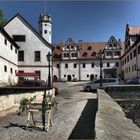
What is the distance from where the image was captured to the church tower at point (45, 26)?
6412cm

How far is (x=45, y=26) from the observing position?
64.6 meters

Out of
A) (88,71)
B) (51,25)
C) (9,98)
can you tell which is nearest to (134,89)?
(9,98)

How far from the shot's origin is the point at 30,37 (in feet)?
161

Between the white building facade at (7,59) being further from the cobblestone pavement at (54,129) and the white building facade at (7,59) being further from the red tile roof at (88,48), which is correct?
the red tile roof at (88,48)

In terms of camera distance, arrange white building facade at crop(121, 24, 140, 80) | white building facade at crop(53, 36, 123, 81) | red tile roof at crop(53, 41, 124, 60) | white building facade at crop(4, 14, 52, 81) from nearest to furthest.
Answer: white building facade at crop(121, 24, 140, 80)
white building facade at crop(4, 14, 52, 81)
white building facade at crop(53, 36, 123, 81)
red tile roof at crop(53, 41, 124, 60)

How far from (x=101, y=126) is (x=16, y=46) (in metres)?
44.2

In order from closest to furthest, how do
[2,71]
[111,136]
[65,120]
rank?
1. [111,136]
2. [65,120]
3. [2,71]

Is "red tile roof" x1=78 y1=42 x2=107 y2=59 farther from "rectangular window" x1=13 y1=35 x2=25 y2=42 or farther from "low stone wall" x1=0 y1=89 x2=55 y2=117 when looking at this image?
"low stone wall" x1=0 y1=89 x2=55 y2=117

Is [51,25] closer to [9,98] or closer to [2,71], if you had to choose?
[2,71]

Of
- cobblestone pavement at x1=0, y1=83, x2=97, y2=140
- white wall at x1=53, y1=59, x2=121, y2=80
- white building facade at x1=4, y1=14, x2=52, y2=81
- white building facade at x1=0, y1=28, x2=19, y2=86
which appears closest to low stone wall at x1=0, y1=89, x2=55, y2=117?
cobblestone pavement at x1=0, y1=83, x2=97, y2=140

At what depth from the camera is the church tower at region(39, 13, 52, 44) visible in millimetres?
64125

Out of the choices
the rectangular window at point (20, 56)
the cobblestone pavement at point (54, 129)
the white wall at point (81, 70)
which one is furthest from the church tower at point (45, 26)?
the cobblestone pavement at point (54, 129)

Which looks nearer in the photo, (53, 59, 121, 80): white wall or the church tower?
the church tower

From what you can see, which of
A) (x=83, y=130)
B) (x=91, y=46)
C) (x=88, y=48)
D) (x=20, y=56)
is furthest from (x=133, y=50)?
(x=83, y=130)
